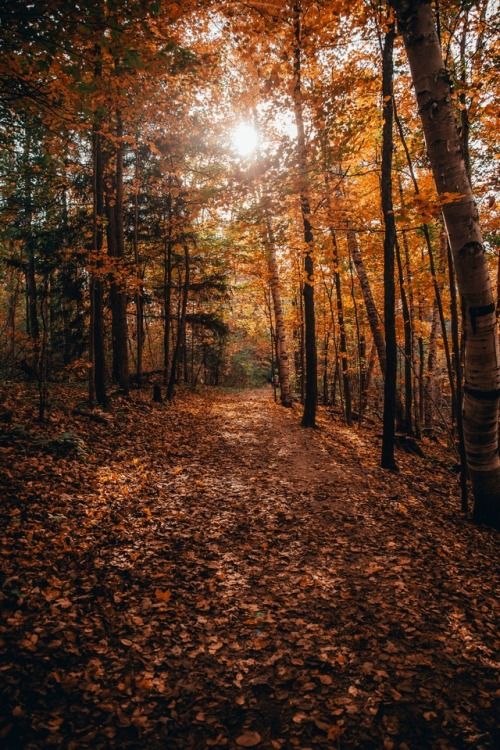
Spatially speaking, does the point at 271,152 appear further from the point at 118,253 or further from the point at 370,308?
the point at 118,253

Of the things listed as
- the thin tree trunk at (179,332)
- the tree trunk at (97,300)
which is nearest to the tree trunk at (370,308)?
the thin tree trunk at (179,332)

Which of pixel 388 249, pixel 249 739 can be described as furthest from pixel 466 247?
pixel 249 739

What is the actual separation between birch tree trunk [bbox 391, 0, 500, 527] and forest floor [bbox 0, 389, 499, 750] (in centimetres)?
152

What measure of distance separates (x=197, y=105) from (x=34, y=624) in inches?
546

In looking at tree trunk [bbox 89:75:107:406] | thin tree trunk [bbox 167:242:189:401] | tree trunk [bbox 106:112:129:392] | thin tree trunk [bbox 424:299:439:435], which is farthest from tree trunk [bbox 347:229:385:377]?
tree trunk [bbox 106:112:129:392]

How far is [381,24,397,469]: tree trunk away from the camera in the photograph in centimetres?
723

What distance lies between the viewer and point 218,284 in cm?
1662

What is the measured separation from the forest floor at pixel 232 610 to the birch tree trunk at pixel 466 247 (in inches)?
60.0

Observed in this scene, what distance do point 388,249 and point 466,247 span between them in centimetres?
352

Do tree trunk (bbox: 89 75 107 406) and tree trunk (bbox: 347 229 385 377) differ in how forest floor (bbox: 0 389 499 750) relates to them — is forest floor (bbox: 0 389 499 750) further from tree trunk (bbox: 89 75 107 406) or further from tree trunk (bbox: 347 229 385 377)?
tree trunk (bbox: 347 229 385 377)

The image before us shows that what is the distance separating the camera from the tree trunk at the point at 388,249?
7230mm

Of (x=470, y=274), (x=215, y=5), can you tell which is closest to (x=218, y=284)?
(x=215, y=5)

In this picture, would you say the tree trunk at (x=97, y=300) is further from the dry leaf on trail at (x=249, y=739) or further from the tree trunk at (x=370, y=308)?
the dry leaf on trail at (x=249, y=739)

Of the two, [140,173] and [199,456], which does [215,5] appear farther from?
[140,173]
